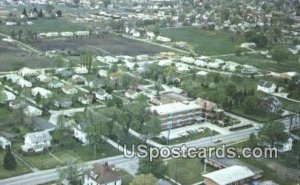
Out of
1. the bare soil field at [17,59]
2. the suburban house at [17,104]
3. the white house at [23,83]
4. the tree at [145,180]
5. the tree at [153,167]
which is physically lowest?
the bare soil field at [17,59]

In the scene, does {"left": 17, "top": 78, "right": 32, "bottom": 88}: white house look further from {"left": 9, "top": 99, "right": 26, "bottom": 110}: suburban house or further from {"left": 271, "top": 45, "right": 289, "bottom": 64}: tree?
{"left": 271, "top": 45, "right": 289, "bottom": 64}: tree

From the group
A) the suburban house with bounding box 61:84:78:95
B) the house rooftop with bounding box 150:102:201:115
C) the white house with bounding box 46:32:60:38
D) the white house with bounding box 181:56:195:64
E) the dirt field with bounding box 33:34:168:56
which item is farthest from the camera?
the white house with bounding box 46:32:60:38

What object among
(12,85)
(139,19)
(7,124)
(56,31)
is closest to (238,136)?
(7,124)

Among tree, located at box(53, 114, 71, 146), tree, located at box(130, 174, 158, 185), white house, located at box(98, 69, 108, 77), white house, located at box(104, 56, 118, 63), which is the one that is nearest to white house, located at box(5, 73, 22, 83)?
white house, located at box(98, 69, 108, 77)

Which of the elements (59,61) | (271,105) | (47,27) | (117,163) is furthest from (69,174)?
(47,27)

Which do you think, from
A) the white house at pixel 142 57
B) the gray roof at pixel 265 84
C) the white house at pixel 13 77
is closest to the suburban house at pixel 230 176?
the gray roof at pixel 265 84

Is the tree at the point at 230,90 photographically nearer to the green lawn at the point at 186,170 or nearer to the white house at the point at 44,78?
the green lawn at the point at 186,170

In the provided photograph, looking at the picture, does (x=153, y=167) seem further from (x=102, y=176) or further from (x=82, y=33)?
(x=82, y=33)
